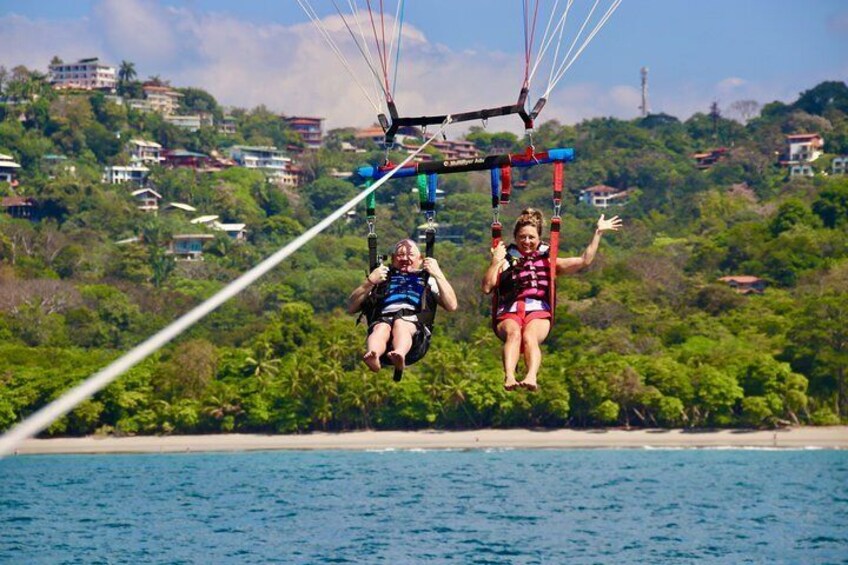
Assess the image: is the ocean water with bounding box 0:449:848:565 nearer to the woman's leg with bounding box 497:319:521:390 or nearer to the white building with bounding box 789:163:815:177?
the woman's leg with bounding box 497:319:521:390

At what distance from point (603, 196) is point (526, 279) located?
151 m

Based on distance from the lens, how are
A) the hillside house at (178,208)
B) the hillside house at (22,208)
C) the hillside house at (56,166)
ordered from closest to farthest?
the hillside house at (22,208), the hillside house at (178,208), the hillside house at (56,166)

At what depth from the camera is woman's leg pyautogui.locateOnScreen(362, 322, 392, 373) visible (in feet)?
50.8

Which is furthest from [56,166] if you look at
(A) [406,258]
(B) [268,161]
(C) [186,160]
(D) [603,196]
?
(A) [406,258]

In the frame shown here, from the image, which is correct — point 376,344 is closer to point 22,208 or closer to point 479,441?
point 479,441

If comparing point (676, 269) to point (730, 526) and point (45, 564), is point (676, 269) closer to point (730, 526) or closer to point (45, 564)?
point (730, 526)

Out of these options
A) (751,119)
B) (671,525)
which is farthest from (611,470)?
(751,119)

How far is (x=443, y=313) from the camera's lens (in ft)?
324

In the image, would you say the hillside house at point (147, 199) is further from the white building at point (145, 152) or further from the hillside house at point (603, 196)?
the hillside house at point (603, 196)

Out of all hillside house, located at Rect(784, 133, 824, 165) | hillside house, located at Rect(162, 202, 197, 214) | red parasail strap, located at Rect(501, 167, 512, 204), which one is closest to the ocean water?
red parasail strap, located at Rect(501, 167, 512, 204)

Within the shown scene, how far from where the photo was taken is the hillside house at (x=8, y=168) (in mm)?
A: 168125

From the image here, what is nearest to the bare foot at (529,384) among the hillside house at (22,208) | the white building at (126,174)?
the hillside house at (22,208)

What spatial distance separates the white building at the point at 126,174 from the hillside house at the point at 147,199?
7797 millimetres

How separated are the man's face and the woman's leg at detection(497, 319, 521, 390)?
1.00m
